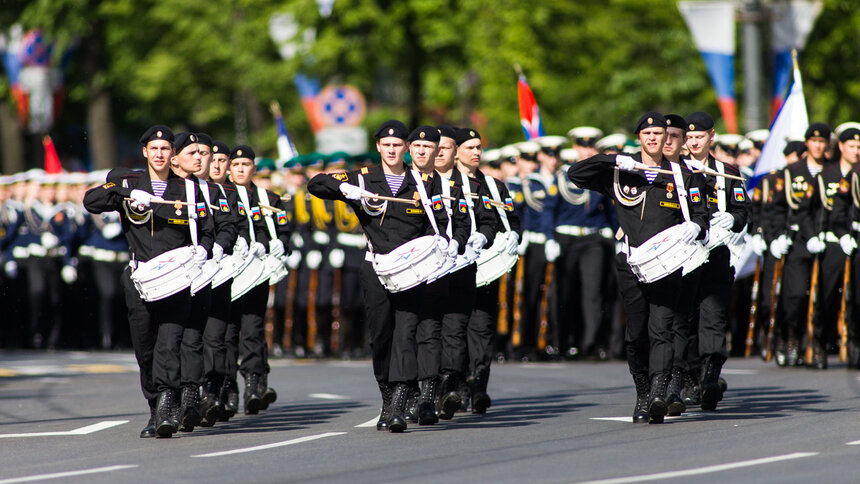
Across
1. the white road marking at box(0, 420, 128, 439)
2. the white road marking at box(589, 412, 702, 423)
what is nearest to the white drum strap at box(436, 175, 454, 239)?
the white road marking at box(589, 412, 702, 423)

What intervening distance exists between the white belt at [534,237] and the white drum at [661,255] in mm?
7026

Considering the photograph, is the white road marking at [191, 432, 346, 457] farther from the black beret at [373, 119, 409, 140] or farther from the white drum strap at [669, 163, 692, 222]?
the white drum strap at [669, 163, 692, 222]

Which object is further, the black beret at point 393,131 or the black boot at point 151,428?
the black beret at point 393,131

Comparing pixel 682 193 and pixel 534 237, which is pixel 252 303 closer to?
pixel 682 193

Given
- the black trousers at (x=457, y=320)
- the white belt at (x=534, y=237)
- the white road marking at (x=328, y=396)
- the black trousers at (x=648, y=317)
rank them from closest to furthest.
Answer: the black trousers at (x=648, y=317) < the black trousers at (x=457, y=320) < the white road marking at (x=328, y=396) < the white belt at (x=534, y=237)

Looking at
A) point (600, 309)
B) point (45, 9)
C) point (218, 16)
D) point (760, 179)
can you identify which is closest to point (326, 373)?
point (600, 309)

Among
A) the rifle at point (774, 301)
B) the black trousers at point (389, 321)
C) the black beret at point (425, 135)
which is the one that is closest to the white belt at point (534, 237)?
the rifle at point (774, 301)

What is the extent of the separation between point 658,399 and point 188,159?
365 cm

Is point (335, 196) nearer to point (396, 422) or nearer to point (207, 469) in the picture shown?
point (396, 422)

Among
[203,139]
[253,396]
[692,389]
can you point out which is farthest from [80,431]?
[692,389]

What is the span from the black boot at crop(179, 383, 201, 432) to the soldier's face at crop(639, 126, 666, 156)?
3510 mm

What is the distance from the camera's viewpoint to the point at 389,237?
11594 millimetres

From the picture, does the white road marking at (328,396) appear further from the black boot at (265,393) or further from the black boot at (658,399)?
the black boot at (658,399)

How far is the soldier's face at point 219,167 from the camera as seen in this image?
1348 cm
